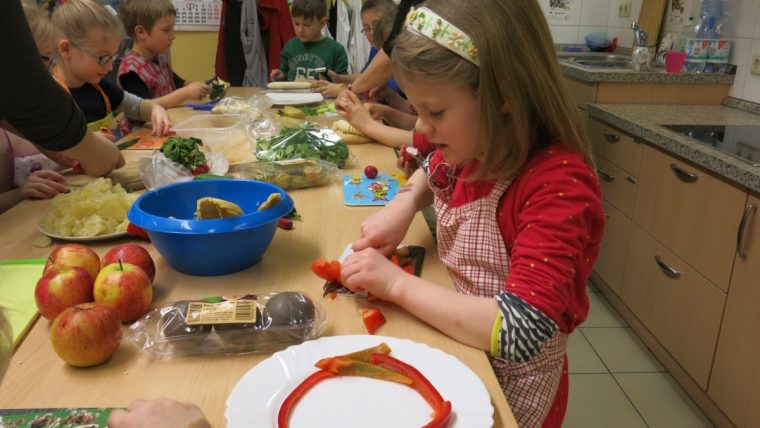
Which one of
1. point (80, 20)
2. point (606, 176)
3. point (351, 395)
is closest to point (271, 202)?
point (351, 395)

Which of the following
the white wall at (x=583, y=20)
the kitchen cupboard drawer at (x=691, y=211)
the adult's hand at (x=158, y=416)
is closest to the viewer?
the adult's hand at (x=158, y=416)

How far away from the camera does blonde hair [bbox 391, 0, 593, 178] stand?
799mm

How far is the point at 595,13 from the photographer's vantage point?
3.67 m

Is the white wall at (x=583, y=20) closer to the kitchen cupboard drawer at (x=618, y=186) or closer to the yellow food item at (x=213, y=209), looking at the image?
the kitchen cupboard drawer at (x=618, y=186)

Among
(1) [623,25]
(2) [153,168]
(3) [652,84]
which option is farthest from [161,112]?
(1) [623,25]

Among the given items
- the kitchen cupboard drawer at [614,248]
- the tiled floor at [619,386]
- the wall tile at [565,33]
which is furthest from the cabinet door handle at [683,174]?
the wall tile at [565,33]

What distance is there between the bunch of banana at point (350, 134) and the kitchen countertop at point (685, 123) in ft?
3.45

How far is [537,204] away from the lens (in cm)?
82

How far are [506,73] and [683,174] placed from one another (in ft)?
4.70

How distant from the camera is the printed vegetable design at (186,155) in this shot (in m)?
1.50

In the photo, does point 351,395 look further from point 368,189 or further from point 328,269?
point 368,189

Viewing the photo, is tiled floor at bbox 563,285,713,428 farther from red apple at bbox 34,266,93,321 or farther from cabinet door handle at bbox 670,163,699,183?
red apple at bbox 34,266,93,321

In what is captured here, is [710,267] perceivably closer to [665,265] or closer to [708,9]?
[665,265]

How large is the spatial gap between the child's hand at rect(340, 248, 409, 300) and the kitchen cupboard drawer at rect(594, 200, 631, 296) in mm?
1725
